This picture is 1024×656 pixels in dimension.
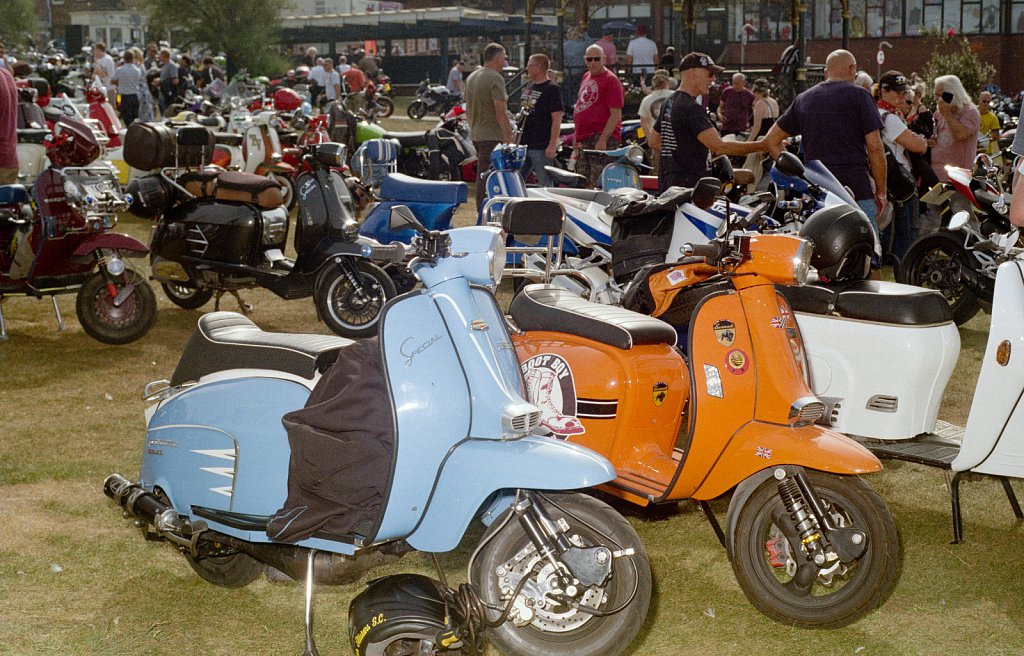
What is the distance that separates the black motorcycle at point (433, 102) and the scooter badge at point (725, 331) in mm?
27418

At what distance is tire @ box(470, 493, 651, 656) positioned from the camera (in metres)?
3.06

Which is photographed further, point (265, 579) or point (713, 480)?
point (265, 579)

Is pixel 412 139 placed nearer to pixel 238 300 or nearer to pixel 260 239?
pixel 238 300

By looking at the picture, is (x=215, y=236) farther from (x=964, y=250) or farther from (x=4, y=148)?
(x=964, y=250)

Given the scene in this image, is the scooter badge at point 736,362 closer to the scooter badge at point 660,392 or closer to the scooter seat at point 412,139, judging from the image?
the scooter badge at point 660,392

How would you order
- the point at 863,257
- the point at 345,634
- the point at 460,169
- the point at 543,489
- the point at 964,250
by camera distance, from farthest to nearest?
1. the point at 460,169
2. the point at 964,250
3. the point at 863,257
4. the point at 345,634
5. the point at 543,489

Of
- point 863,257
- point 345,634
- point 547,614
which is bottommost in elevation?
point 345,634

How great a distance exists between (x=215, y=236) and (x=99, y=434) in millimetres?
2422

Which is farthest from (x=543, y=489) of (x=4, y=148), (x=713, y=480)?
(x=4, y=148)

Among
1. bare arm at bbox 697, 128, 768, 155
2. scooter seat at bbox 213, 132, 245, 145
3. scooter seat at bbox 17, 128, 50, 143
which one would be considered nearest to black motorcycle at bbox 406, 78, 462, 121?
scooter seat at bbox 213, 132, 245, 145

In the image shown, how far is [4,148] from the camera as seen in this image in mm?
8008

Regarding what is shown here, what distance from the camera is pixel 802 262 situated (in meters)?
3.77

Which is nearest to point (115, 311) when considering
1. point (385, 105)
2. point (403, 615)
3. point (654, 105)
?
point (403, 615)

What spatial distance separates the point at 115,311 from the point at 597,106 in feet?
18.9
